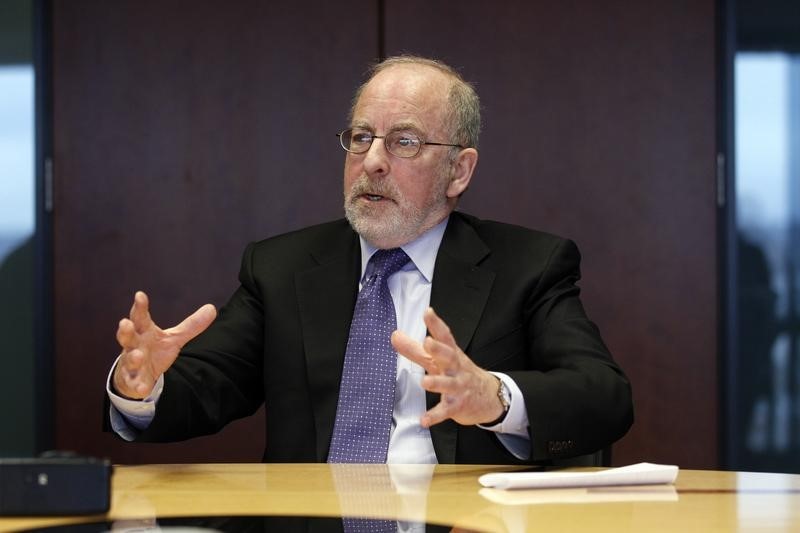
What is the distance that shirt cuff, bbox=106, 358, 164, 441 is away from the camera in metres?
2.14

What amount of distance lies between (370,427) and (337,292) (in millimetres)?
Answer: 368

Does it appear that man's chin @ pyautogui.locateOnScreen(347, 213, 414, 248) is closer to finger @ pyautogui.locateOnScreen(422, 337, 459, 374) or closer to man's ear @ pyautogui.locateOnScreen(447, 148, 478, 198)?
man's ear @ pyautogui.locateOnScreen(447, 148, 478, 198)

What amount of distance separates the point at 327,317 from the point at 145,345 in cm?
65

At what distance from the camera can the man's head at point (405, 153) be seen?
8.75 ft

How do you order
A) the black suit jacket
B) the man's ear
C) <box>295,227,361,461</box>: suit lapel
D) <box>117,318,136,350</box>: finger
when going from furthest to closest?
the man's ear, <box>295,227,361,461</box>: suit lapel, the black suit jacket, <box>117,318,136,350</box>: finger

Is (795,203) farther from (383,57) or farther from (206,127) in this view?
(206,127)

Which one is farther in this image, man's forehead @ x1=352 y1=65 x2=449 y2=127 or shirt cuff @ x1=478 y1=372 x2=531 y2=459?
man's forehead @ x1=352 y1=65 x2=449 y2=127

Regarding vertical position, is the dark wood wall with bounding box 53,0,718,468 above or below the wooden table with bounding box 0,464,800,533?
above

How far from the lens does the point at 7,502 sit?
153 centimetres

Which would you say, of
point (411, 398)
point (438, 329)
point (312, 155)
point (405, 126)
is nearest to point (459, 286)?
point (411, 398)

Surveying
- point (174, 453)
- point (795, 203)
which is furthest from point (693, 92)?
point (174, 453)

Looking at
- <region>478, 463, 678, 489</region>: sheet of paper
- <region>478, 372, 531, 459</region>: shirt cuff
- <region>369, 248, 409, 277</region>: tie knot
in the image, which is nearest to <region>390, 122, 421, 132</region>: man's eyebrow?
<region>369, 248, 409, 277</region>: tie knot

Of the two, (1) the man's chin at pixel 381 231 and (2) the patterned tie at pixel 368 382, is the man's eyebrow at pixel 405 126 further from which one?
(2) the patterned tie at pixel 368 382

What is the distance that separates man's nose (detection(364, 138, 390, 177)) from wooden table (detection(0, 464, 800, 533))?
90cm
